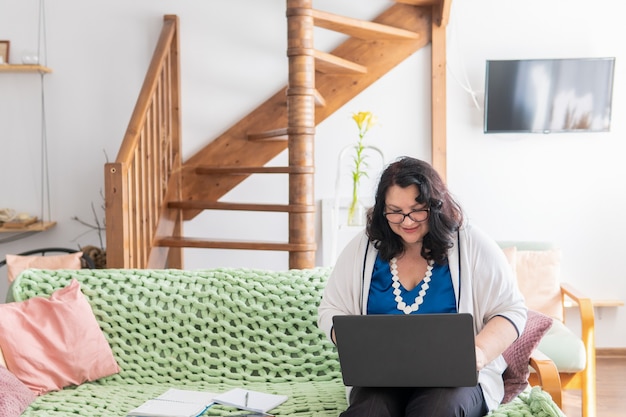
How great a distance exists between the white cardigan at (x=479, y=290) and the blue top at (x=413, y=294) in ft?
0.07

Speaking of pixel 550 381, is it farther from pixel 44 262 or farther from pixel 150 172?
pixel 44 262

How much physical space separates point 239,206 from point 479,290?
194 cm

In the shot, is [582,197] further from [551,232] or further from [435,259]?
[435,259]

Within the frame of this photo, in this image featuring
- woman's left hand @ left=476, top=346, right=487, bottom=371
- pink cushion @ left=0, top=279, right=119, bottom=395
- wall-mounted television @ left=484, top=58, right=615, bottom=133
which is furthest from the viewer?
wall-mounted television @ left=484, top=58, right=615, bottom=133

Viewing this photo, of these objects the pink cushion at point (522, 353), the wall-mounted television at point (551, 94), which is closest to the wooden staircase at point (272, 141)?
the wall-mounted television at point (551, 94)

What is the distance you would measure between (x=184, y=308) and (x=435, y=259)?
97 cm

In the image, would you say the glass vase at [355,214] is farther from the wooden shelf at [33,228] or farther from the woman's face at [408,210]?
the wooden shelf at [33,228]

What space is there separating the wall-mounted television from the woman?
6.77ft

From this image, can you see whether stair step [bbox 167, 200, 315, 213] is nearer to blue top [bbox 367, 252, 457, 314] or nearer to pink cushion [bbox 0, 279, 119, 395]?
pink cushion [bbox 0, 279, 119, 395]

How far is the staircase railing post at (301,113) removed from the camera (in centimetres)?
364

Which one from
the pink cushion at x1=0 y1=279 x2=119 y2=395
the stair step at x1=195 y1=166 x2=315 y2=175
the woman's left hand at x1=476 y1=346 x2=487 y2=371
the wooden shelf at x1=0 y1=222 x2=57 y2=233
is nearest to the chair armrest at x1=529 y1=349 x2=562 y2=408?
the woman's left hand at x1=476 y1=346 x2=487 y2=371

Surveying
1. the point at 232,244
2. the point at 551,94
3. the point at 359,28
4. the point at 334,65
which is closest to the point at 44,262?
the point at 232,244

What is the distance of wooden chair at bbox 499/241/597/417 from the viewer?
3.19 meters

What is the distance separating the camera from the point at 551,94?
4152 mm
